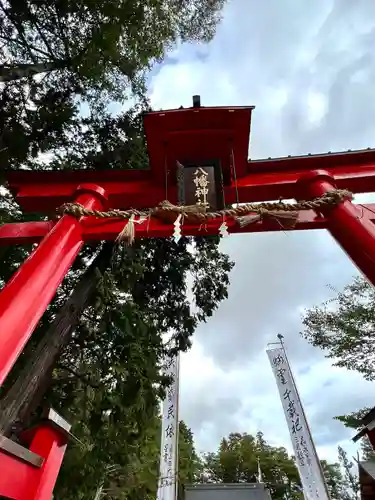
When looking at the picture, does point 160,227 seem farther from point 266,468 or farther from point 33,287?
point 266,468

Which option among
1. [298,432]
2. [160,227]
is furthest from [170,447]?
[160,227]

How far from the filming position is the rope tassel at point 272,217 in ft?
9.25

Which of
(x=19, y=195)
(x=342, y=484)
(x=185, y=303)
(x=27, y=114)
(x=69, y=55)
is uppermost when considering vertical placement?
(x=342, y=484)

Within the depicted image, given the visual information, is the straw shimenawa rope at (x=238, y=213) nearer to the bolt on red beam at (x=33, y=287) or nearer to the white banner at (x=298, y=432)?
the bolt on red beam at (x=33, y=287)

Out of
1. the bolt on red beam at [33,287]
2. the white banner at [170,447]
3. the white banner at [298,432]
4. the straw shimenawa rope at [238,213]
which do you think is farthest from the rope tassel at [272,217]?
the white banner at [298,432]

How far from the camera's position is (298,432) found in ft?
32.1

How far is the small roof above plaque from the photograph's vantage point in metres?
3.35

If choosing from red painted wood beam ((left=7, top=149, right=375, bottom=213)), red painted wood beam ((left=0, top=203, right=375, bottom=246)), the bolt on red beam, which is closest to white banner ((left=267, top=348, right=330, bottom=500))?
red painted wood beam ((left=7, top=149, right=375, bottom=213))

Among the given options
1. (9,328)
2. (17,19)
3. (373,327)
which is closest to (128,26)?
(17,19)

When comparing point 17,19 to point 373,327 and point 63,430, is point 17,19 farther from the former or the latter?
point 373,327

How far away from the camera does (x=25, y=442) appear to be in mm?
2521

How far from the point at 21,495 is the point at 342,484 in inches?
1432

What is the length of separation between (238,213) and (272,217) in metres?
0.27

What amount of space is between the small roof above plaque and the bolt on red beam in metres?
1.16
